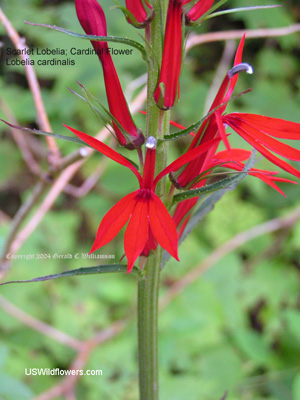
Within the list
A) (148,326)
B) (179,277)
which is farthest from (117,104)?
(179,277)

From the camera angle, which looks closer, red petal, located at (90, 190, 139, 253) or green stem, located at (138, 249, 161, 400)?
red petal, located at (90, 190, 139, 253)

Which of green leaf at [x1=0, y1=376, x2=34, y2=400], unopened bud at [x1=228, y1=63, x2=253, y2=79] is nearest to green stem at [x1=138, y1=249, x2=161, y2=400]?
unopened bud at [x1=228, y1=63, x2=253, y2=79]

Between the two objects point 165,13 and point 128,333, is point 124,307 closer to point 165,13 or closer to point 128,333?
point 128,333

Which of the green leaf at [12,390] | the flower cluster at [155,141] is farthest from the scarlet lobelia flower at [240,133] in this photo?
the green leaf at [12,390]

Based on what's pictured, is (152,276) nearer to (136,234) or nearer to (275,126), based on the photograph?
(136,234)

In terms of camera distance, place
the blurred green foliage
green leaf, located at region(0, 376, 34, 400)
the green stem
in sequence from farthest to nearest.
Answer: the blurred green foliage < green leaf, located at region(0, 376, 34, 400) < the green stem

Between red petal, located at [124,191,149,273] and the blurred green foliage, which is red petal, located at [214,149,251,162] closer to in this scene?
red petal, located at [124,191,149,273]

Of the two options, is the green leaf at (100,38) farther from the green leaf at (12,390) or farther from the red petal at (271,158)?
the green leaf at (12,390)
